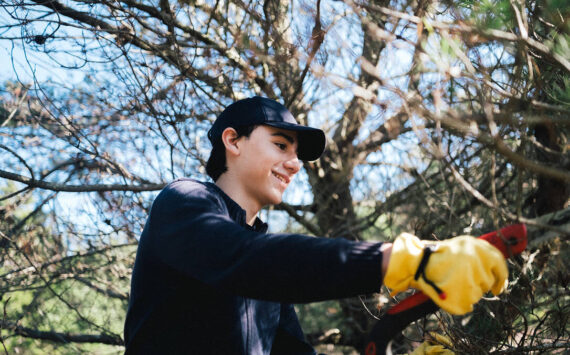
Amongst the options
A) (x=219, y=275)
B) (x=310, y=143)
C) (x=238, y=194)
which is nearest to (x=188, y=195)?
(x=219, y=275)

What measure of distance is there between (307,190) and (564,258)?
233cm

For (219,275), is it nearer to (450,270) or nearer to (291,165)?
(450,270)

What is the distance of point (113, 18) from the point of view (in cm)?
367

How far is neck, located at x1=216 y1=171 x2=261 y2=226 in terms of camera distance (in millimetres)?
2254

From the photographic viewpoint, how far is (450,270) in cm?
138

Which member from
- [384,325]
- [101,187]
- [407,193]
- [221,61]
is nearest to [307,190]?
[407,193]

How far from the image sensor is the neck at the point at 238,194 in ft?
7.39

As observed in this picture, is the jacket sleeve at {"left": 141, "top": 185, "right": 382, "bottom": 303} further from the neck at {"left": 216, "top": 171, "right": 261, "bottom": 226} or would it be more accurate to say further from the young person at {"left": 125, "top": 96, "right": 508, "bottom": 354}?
the neck at {"left": 216, "top": 171, "right": 261, "bottom": 226}

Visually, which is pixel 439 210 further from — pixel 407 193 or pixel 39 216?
pixel 39 216

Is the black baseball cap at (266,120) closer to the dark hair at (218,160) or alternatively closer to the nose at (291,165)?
the dark hair at (218,160)

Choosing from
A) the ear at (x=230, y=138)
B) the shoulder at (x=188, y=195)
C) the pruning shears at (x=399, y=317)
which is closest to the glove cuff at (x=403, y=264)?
the pruning shears at (x=399, y=317)

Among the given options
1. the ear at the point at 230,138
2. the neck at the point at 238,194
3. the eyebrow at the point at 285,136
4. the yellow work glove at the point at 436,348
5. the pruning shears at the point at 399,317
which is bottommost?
the yellow work glove at the point at 436,348

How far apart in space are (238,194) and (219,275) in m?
0.80

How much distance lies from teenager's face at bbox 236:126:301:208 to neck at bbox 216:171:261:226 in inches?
0.8
